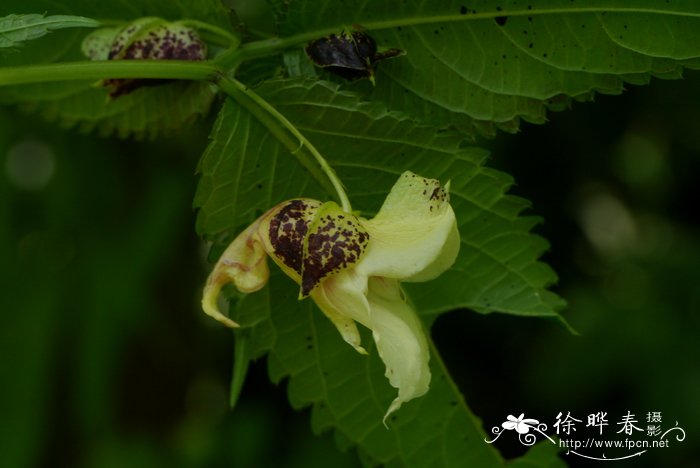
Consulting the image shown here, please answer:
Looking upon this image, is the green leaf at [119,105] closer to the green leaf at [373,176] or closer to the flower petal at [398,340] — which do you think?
the green leaf at [373,176]

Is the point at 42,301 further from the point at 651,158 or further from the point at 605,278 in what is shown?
the point at 651,158

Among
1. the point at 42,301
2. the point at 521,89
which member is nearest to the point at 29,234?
the point at 42,301

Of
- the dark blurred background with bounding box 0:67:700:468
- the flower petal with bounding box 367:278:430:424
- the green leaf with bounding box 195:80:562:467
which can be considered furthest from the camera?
the dark blurred background with bounding box 0:67:700:468

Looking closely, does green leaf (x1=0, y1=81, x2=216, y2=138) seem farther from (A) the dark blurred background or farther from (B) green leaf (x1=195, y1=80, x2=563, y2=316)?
(A) the dark blurred background

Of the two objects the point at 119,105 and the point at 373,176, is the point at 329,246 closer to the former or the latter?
the point at 373,176

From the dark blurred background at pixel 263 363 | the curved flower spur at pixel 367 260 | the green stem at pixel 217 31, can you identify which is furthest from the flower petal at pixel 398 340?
the dark blurred background at pixel 263 363

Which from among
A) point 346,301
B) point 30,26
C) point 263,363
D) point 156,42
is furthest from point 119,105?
point 263,363

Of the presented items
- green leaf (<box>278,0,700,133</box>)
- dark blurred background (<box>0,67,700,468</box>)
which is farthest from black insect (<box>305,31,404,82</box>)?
dark blurred background (<box>0,67,700,468</box>)

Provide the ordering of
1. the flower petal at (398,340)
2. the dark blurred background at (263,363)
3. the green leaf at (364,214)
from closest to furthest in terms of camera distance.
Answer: the flower petal at (398,340)
the green leaf at (364,214)
the dark blurred background at (263,363)
